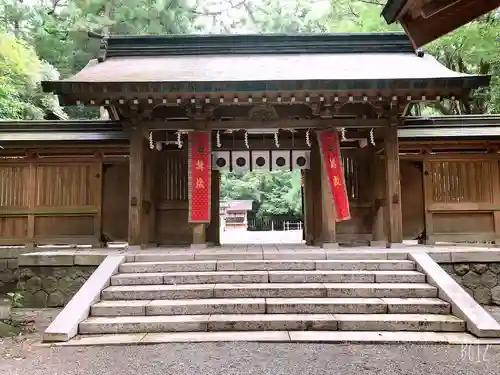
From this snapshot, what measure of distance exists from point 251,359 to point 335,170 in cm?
480

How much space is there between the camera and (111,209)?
30.0 feet

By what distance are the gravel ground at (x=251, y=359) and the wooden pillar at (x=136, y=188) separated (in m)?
3.29

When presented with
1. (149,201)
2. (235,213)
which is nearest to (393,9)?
(149,201)

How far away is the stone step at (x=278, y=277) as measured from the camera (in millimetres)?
6039

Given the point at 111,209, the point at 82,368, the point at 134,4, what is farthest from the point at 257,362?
the point at 134,4

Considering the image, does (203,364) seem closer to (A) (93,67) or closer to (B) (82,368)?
(B) (82,368)

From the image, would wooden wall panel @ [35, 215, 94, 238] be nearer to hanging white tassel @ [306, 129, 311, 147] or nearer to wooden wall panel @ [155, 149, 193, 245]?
wooden wall panel @ [155, 149, 193, 245]

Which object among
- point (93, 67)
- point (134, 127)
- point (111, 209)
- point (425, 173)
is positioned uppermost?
point (93, 67)

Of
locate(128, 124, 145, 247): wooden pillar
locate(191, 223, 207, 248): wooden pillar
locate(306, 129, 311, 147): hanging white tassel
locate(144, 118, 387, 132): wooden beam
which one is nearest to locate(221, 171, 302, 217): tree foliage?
locate(306, 129, 311, 147): hanging white tassel

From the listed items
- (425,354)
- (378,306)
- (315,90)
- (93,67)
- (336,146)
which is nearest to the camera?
(425,354)

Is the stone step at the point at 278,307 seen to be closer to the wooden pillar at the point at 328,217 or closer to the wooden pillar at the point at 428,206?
the wooden pillar at the point at 328,217

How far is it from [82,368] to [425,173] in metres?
8.17

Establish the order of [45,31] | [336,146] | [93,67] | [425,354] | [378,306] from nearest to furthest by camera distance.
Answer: [425,354] < [378,306] < [336,146] < [93,67] < [45,31]

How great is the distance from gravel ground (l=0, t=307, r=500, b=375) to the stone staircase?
51cm
